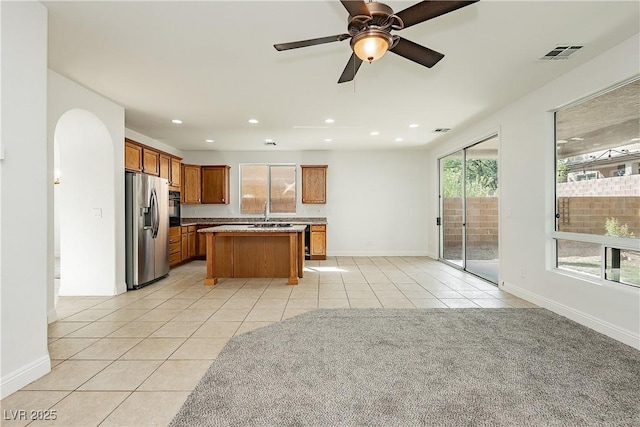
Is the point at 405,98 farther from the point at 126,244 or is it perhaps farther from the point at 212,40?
the point at 126,244

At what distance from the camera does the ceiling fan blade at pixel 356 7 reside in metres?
1.65

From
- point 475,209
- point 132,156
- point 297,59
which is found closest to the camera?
point 297,59

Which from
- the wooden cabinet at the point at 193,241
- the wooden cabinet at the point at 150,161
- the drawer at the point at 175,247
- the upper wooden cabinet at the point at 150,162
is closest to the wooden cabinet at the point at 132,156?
the upper wooden cabinet at the point at 150,162

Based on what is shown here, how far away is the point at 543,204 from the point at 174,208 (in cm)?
638

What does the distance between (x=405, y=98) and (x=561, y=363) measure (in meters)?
3.26

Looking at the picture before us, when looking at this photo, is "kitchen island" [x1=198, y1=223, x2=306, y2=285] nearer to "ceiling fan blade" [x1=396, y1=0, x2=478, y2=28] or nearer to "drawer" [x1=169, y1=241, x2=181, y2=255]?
"drawer" [x1=169, y1=241, x2=181, y2=255]

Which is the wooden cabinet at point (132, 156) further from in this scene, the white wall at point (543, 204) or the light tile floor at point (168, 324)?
the white wall at point (543, 204)

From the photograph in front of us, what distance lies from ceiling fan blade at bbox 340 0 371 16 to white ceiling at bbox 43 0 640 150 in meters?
0.53

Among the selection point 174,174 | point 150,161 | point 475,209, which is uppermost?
point 150,161

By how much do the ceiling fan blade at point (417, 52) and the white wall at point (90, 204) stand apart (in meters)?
3.88

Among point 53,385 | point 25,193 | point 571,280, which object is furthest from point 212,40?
point 571,280

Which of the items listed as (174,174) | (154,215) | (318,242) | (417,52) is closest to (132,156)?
(154,215)

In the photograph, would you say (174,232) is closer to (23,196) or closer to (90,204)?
(90,204)

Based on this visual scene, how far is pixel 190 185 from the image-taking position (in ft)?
23.9
